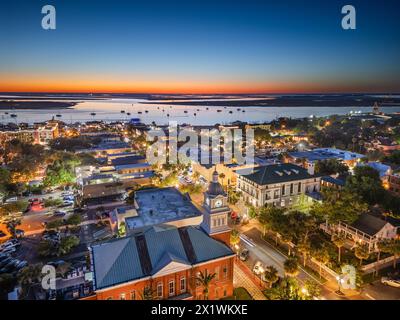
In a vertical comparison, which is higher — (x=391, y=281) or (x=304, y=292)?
(x=304, y=292)

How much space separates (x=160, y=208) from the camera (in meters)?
37.1

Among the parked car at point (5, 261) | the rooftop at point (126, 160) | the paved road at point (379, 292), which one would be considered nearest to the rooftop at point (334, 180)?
the paved road at point (379, 292)

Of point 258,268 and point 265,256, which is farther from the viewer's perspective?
point 265,256

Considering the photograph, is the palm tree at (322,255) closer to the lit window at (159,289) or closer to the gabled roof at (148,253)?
the gabled roof at (148,253)

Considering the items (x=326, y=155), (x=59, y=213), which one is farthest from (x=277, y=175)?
(x=59, y=213)

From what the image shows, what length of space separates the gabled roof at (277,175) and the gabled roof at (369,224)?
14060 mm

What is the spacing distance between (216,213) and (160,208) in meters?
10.3

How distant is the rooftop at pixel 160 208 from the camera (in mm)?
33688

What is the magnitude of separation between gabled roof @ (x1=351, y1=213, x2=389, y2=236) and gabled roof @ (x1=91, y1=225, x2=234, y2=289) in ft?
69.1

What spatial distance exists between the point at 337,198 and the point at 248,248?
15745mm

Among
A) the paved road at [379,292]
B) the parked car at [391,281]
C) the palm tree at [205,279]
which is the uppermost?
the palm tree at [205,279]

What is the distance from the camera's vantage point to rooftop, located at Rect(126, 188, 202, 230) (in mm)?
Answer: 33688

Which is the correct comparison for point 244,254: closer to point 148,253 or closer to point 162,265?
point 162,265
